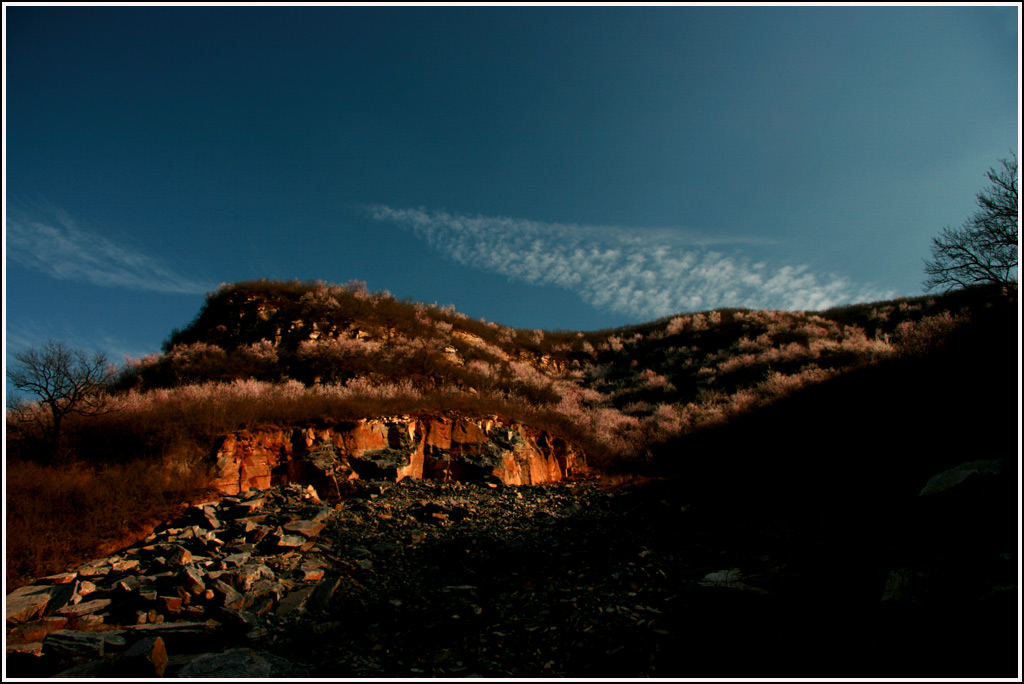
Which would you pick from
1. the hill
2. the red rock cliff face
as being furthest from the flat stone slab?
the red rock cliff face

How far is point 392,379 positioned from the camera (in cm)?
1673

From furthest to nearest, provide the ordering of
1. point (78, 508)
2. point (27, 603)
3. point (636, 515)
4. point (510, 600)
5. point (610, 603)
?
1. point (636, 515)
2. point (78, 508)
3. point (510, 600)
4. point (610, 603)
5. point (27, 603)

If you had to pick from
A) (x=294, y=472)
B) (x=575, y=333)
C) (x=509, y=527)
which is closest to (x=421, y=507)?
(x=509, y=527)

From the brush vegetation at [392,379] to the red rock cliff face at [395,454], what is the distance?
47 cm

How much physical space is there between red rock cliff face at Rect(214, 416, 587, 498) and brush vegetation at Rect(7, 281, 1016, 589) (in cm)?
47

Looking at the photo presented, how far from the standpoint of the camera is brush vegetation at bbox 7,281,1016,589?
23.5ft

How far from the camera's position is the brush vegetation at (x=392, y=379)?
7172 mm

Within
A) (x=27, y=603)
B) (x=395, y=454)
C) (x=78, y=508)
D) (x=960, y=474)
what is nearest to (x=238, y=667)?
(x=27, y=603)

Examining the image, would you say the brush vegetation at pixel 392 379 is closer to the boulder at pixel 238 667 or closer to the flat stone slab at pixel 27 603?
the flat stone slab at pixel 27 603

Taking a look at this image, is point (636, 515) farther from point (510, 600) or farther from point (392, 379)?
point (392, 379)

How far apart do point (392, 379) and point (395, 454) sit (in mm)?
6221

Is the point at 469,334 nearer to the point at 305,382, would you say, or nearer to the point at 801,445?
the point at 305,382

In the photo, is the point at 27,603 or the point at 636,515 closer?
the point at 27,603

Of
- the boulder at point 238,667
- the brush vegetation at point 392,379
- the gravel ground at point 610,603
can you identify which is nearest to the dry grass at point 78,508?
the brush vegetation at point 392,379
